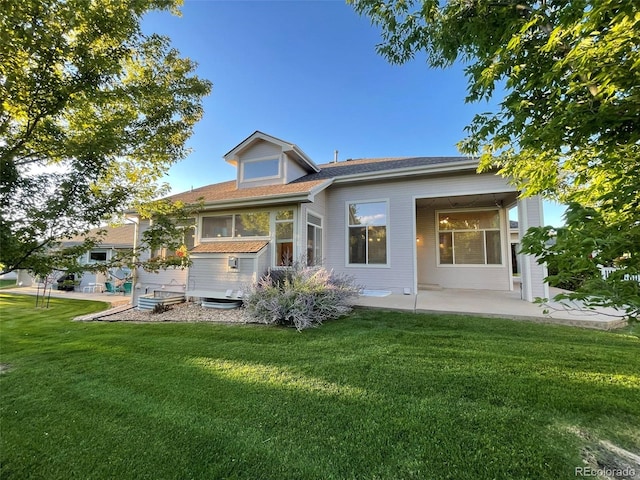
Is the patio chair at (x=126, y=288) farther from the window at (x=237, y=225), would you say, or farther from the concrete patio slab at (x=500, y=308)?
the concrete patio slab at (x=500, y=308)

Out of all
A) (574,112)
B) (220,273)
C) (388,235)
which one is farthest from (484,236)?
(220,273)

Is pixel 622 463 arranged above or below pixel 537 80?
below

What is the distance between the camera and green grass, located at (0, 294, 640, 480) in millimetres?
1978

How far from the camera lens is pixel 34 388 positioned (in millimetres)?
3336

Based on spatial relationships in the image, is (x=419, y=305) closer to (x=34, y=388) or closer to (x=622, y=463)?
(x=622, y=463)

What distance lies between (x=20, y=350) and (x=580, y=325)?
10548 mm

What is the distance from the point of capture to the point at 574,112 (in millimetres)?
2299

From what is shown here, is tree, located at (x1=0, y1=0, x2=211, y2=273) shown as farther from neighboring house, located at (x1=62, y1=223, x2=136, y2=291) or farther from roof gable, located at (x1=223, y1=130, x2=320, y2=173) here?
neighboring house, located at (x1=62, y1=223, x2=136, y2=291)

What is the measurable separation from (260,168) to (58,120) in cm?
727

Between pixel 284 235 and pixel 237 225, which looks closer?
pixel 284 235

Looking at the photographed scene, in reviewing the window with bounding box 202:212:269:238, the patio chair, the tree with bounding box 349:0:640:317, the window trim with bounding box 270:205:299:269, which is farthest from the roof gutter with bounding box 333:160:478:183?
the patio chair

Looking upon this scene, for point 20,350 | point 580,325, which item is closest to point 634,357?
point 580,325

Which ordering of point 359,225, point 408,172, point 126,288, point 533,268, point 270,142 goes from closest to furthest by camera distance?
1. point 533,268
2. point 408,172
3. point 359,225
4. point 270,142
5. point 126,288

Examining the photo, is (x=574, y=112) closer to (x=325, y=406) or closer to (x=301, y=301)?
(x=325, y=406)
